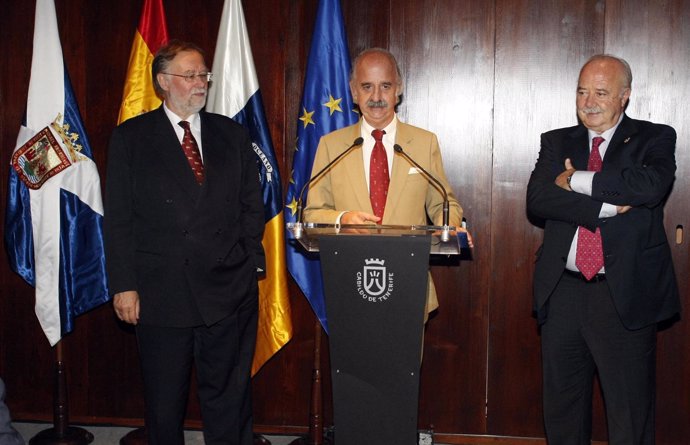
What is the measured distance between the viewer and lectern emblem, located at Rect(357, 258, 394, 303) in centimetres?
223

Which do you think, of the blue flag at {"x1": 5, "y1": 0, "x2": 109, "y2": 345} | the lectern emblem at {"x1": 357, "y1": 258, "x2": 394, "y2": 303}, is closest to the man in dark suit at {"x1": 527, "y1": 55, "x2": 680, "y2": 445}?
the lectern emblem at {"x1": 357, "y1": 258, "x2": 394, "y2": 303}

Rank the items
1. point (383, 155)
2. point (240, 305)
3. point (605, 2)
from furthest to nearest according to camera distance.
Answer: point (605, 2)
point (240, 305)
point (383, 155)

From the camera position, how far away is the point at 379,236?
2.20 m

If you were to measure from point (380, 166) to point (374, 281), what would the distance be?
0.72 m

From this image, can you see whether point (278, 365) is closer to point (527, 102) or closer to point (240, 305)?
point (240, 305)

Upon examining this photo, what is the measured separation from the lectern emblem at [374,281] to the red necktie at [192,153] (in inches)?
39.9

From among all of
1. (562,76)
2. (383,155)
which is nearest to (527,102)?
(562,76)

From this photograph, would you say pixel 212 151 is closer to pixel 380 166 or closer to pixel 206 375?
pixel 380 166

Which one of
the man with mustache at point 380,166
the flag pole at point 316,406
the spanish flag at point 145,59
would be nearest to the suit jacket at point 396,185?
the man with mustache at point 380,166

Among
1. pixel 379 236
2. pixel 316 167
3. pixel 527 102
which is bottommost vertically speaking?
pixel 379 236

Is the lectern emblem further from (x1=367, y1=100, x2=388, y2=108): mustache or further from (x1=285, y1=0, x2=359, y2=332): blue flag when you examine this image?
(x1=285, y1=0, x2=359, y2=332): blue flag

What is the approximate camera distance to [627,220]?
275cm

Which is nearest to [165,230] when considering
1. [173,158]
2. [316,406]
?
[173,158]

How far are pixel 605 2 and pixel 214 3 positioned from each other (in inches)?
79.6
